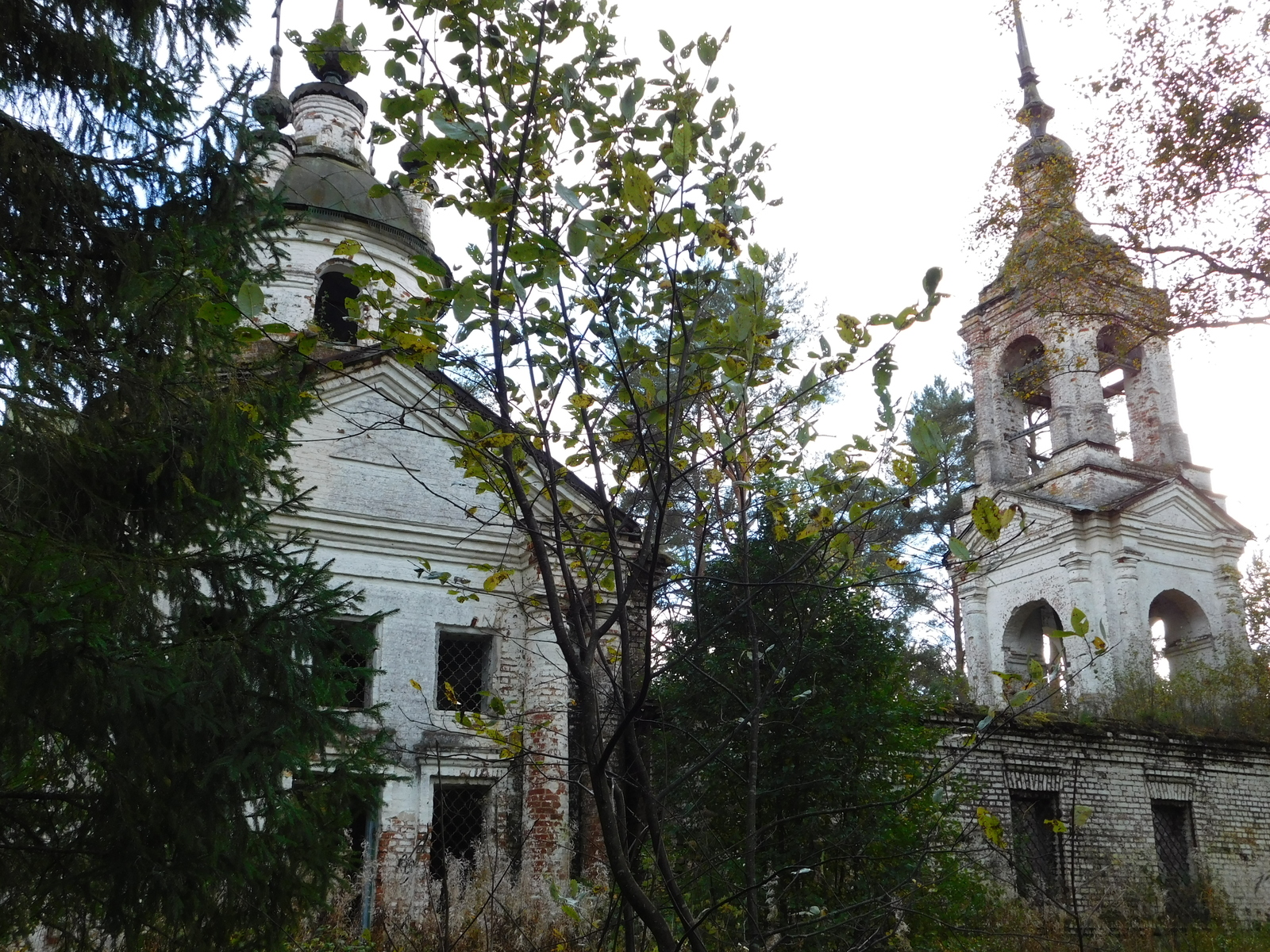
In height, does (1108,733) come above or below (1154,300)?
below

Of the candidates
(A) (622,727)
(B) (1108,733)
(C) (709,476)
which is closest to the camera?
(A) (622,727)

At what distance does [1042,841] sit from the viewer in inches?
478

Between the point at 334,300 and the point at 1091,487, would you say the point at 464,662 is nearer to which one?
the point at 334,300

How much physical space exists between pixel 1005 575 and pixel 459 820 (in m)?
12.2

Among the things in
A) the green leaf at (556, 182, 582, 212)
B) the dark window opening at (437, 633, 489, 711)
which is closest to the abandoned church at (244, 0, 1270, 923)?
the dark window opening at (437, 633, 489, 711)

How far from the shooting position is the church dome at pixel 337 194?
45.7 feet

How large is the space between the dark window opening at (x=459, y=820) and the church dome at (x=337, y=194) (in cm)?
743

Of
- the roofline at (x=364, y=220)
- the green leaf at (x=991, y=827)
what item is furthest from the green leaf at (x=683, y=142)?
the roofline at (x=364, y=220)

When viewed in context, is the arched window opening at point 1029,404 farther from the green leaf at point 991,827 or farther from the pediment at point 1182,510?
the green leaf at point 991,827

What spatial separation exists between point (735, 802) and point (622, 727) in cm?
548

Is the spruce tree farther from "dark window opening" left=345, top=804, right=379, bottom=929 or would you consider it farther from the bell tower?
the bell tower

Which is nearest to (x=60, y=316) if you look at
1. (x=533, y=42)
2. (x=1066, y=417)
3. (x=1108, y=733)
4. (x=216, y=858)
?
(x=216, y=858)

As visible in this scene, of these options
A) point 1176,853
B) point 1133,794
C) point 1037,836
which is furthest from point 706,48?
point 1176,853

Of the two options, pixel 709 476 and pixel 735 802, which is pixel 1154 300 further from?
pixel 709 476
